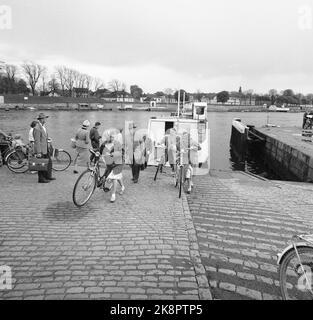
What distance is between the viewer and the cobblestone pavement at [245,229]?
3.60 meters

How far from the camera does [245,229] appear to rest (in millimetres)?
5262

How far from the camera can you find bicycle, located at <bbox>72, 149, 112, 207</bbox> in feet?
19.7

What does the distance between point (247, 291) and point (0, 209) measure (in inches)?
193

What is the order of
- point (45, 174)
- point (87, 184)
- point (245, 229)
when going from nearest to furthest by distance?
point (245, 229) → point (87, 184) → point (45, 174)

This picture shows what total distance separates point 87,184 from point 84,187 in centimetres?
14

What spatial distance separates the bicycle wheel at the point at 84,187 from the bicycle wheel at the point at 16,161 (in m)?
3.95

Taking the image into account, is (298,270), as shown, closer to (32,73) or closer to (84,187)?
(84,187)

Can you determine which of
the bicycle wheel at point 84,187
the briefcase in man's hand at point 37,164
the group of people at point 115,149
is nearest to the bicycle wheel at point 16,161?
the group of people at point 115,149

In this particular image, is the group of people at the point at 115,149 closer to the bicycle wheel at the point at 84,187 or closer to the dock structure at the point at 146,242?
the bicycle wheel at the point at 84,187

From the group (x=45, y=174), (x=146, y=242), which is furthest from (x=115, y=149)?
(x=146, y=242)

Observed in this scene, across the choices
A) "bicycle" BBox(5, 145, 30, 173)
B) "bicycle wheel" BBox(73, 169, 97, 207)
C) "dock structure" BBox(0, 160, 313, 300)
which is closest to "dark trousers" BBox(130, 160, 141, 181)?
"dock structure" BBox(0, 160, 313, 300)

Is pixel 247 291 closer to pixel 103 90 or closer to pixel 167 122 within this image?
pixel 167 122

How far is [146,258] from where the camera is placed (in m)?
4.00
